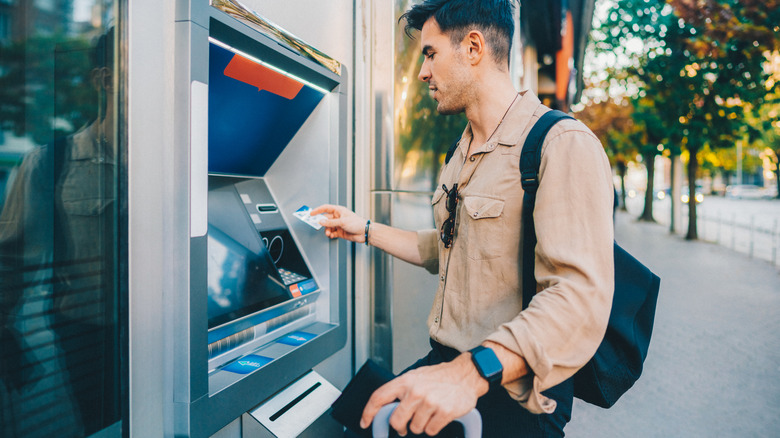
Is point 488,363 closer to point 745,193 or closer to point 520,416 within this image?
point 520,416

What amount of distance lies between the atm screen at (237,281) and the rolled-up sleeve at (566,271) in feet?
2.92

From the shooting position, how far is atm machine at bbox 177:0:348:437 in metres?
1.31

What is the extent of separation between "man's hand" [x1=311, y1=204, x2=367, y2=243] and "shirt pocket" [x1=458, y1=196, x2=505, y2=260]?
2.10 feet

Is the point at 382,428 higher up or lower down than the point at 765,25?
lower down

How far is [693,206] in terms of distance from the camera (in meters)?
12.8

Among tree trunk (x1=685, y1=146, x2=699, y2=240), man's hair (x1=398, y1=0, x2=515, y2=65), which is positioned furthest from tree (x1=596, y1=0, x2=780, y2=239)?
man's hair (x1=398, y1=0, x2=515, y2=65)

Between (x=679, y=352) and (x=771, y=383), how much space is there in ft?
2.67

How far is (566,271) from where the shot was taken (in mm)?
1211

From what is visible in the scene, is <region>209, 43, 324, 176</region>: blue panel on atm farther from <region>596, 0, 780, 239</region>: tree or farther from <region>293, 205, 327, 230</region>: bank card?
<region>596, 0, 780, 239</region>: tree

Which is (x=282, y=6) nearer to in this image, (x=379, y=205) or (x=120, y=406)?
(x=379, y=205)

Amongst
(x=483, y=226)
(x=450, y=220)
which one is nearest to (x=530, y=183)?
(x=483, y=226)

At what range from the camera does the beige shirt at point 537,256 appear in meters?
1.15

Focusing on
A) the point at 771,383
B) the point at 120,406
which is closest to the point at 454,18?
the point at 120,406

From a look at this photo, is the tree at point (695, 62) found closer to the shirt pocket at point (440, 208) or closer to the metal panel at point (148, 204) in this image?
the shirt pocket at point (440, 208)
